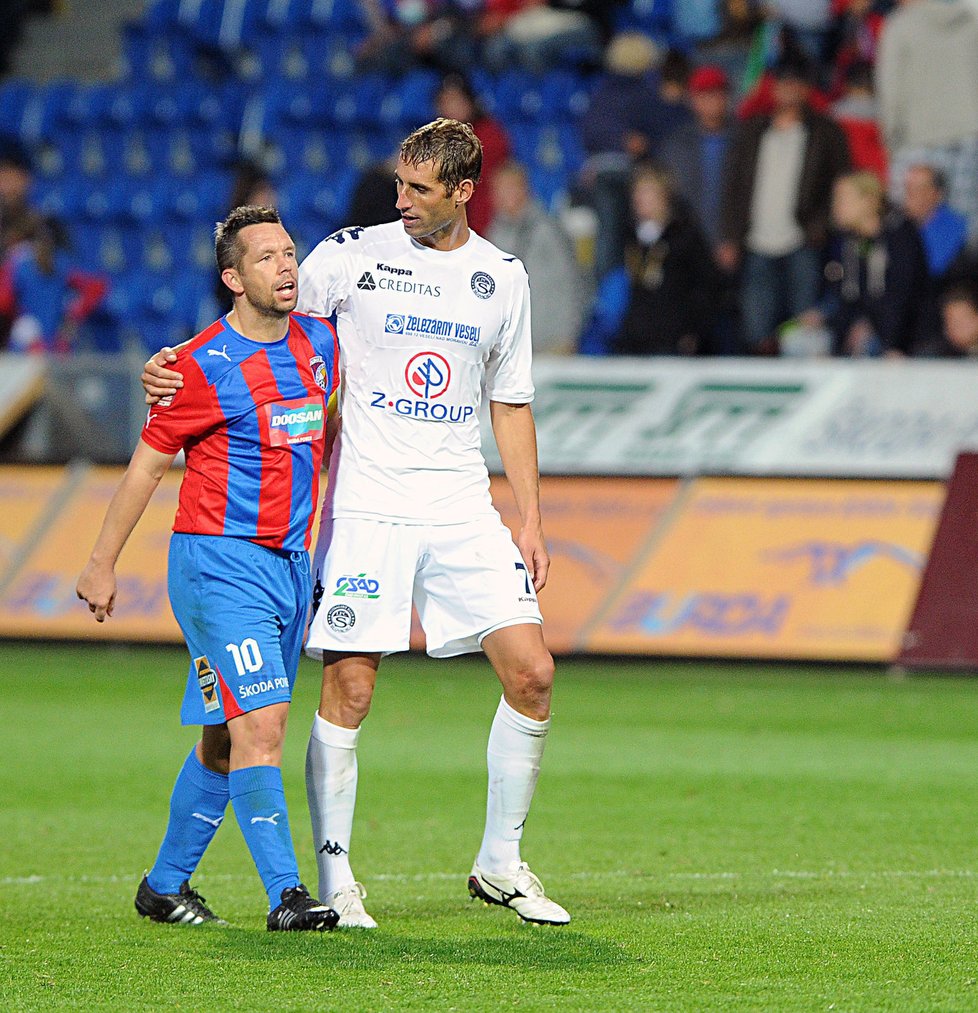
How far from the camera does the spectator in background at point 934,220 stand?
1466 centimetres

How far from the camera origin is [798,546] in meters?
13.3

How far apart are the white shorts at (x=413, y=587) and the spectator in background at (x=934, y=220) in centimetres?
931

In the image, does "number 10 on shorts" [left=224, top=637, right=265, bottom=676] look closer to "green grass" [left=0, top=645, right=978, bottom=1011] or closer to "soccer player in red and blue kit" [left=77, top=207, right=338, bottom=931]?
"soccer player in red and blue kit" [left=77, top=207, right=338, bottom=931]

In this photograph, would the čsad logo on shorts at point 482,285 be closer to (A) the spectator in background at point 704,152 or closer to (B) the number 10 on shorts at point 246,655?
(B) the number 10 on shorts at point 246,655

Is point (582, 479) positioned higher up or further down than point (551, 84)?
further down

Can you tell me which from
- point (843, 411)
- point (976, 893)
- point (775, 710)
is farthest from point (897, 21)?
point (976, 893)

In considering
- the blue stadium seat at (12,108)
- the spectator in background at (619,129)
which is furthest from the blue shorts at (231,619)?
the blue stadium seat at (12,108)

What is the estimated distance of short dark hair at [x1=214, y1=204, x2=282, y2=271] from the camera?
583 centimetres

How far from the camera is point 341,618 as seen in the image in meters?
5.98

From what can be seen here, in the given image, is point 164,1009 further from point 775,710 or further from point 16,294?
point 16,294

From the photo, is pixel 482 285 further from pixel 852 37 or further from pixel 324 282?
pixel 852 37

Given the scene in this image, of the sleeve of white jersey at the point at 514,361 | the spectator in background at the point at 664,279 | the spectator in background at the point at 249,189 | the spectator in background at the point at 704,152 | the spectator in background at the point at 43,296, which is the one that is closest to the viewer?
the sleeve of white jersey at the point at 514,361

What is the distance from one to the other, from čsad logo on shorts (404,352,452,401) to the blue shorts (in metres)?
0.64

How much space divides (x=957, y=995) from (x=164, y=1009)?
1.92 m
